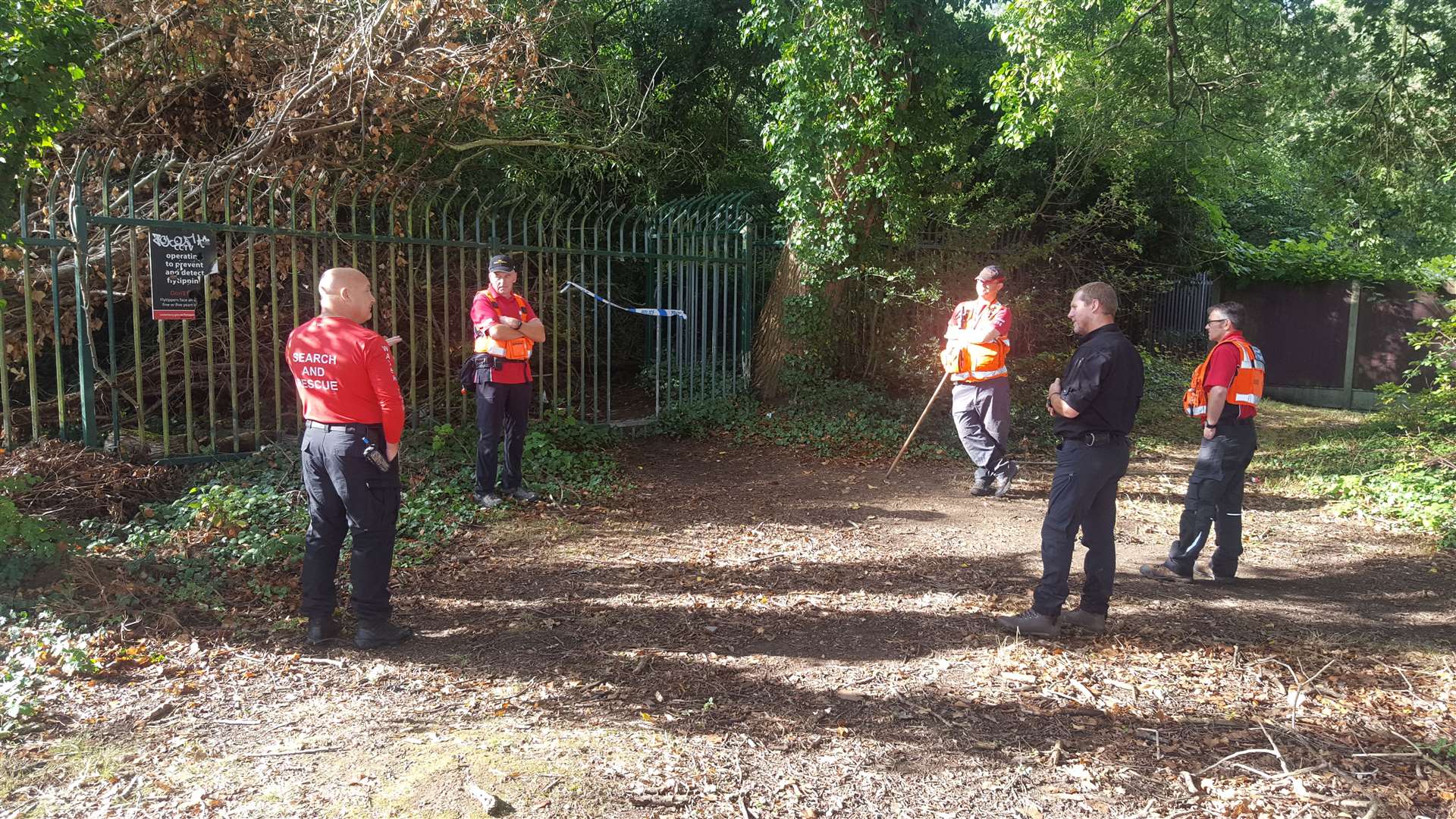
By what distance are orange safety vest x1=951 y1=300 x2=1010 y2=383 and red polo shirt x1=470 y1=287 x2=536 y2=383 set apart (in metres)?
3.47

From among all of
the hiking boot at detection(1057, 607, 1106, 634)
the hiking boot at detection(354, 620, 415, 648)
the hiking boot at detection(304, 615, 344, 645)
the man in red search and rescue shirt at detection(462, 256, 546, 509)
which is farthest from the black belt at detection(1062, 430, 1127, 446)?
the man in red search and rescue shirt at detection(462, 256, 546, 509)

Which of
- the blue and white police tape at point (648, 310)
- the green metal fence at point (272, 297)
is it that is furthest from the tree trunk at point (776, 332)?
the blue and white police tape at point (648, 310)

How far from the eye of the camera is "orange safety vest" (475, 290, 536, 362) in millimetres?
6883

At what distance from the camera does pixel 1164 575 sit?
5.79 m

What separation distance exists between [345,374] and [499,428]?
2696 millimetres

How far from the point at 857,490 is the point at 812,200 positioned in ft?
11.6

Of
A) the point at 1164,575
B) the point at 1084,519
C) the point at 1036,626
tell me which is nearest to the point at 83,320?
the point at 1036,626

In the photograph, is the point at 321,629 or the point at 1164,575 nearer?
the point at 321,629

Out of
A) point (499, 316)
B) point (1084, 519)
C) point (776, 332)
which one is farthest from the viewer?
point (776, 332)

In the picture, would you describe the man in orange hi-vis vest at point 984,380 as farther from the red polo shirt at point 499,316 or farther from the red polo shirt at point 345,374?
the red polo shirt at point 345,374

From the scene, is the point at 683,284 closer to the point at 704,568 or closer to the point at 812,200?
the point at 812,200

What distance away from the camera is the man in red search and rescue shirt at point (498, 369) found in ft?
22.6

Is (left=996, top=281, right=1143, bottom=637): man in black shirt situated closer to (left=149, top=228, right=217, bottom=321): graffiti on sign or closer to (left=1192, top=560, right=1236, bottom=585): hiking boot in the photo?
(left=1192, top=560, right=1236, bottom=585): hiking boot

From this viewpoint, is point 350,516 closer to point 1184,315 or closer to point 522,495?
point 522,495
